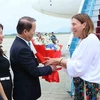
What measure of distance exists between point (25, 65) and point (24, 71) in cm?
10

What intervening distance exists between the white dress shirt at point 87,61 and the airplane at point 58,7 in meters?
10.1

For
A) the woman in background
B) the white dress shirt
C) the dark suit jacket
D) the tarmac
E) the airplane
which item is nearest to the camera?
the white dress shirt

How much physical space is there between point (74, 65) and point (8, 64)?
69 centimetres

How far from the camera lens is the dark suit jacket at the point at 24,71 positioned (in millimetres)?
2607

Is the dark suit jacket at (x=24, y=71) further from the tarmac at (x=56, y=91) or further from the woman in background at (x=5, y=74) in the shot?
the tarmac at (x=56, y=91)

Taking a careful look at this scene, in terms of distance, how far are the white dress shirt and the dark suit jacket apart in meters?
0.30

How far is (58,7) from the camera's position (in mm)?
13305

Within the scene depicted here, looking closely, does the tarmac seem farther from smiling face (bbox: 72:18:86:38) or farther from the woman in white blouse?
smiling face (bbox: 72:18:86:38)

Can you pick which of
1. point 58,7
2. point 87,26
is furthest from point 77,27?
point 58,7

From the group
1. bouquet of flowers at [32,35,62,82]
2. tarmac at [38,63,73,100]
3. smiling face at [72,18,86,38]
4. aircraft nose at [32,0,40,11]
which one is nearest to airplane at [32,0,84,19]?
aircraft nose at [32,0,40,11]

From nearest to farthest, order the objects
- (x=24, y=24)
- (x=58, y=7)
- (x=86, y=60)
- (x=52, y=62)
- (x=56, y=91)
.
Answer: (x=86, y=60) < (x=24, y=24) < (x=52, y=62) < (x=56, y=91) < (x=58, y=7)

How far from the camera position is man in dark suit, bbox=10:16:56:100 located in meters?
2.61

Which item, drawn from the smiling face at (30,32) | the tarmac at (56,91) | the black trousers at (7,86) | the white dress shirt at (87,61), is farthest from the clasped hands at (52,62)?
the tarmac at (56,91)

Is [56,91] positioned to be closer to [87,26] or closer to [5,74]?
[5,74]
